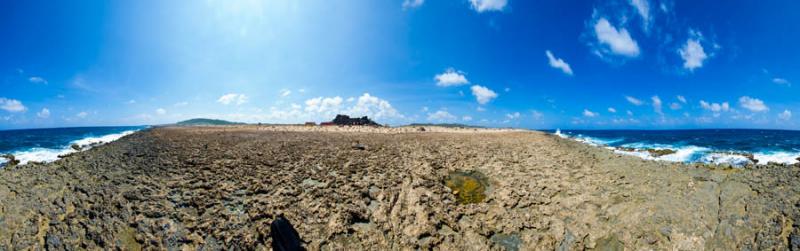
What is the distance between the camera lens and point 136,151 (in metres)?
15.0

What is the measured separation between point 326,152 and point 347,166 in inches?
95.5

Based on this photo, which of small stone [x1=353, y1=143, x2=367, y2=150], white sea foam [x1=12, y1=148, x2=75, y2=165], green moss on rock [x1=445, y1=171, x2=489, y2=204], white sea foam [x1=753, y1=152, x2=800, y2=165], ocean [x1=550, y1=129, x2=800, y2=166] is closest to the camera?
green moss on rock [x1=445, y1=171, x2=489, y2=204]

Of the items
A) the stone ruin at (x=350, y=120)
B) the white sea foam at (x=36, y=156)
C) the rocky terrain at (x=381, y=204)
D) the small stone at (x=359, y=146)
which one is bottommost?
the white sea foam at (x=36, y=156)

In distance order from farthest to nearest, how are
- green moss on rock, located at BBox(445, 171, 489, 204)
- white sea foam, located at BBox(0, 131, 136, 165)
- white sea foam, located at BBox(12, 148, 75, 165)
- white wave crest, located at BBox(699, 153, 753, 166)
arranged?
white sea foam, located at BBox(0, 131, 136, 165) < white sea foam, located at BBox(12, 148, 75, 165) < white wave crest, located at BBox(699, 153, 753, 166) < green moss on rock, located at BBox(445, 171, 489, 204)

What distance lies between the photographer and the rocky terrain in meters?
8.73

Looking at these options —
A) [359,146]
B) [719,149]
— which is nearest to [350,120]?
[359,146]

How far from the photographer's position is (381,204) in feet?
34.0

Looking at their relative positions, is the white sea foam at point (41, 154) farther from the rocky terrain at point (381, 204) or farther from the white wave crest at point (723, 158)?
the white wave crest at point (723, 158)

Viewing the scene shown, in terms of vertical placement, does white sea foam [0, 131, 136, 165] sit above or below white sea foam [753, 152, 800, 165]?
below

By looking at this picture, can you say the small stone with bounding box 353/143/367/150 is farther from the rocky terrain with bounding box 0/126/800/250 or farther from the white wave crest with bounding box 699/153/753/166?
the white wave crest with bounding box 699/153/753/166

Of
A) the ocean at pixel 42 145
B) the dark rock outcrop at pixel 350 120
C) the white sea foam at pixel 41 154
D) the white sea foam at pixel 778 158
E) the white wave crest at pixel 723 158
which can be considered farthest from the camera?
the dark rock outcrop at pixel 350 120

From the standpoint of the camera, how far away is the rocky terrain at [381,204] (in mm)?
8734

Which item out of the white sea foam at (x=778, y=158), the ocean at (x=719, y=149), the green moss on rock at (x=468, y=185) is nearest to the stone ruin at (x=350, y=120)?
the ocean at (x=719, y=149)

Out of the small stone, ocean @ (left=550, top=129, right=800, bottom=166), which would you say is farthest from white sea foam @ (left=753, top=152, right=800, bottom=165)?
the small stone
